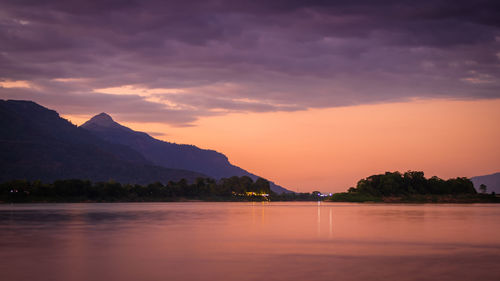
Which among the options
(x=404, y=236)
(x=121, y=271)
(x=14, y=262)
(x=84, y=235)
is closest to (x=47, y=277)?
(x=121, y=271)

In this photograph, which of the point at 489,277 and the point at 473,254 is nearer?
the point at 489,277

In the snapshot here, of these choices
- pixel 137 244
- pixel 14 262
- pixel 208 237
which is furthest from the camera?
pixel 208 237

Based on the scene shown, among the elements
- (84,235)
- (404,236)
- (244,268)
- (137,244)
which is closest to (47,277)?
(244,268)

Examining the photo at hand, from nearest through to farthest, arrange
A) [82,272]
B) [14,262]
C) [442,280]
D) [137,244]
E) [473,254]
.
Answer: [442,280], [82,272], [14,262], [473,254], [137,244]

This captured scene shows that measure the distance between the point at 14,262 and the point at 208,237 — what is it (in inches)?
743

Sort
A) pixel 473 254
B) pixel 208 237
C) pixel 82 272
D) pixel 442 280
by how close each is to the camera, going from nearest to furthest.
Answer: pixel 442 280
pixel 82 272
pixel 473 254
pixel 208 237

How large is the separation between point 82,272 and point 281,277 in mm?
9435

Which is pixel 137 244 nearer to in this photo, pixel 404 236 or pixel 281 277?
pixel 281 277

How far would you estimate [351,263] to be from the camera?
28781mm

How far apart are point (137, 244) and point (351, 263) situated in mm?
16832

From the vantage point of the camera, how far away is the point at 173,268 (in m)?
26.9

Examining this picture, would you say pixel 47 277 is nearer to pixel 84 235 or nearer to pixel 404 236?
pixel 84 235

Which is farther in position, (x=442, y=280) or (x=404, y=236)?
(x=404, y=236)

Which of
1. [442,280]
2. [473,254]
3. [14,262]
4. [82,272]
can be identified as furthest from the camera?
[473,254]
